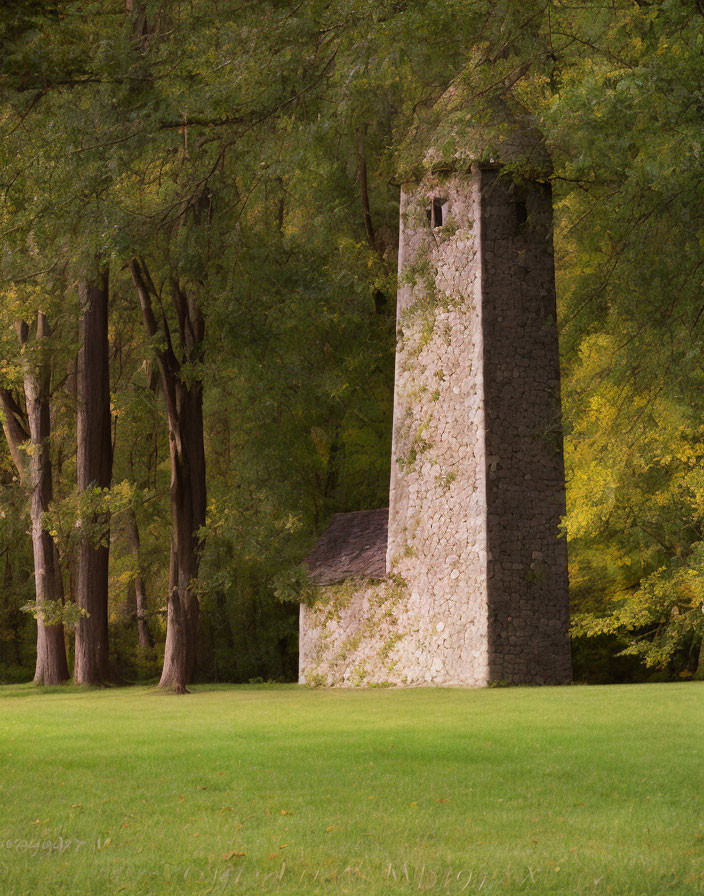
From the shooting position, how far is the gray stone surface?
17250 mm

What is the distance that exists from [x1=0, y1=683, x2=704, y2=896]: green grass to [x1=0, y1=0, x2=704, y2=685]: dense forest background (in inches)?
142

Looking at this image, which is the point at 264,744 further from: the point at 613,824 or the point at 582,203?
the point at 582,203

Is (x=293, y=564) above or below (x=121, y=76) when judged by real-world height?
below

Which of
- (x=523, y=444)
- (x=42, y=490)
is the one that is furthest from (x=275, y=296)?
(x=42, y=490)

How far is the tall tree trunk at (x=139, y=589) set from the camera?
27.9m

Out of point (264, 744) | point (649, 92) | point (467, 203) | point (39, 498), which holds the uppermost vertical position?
point (467, 203)

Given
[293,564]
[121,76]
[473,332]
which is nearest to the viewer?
[121,76]

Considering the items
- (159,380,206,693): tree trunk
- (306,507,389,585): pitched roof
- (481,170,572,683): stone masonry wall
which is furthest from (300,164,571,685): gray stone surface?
(159,380,206,693): tree trunk

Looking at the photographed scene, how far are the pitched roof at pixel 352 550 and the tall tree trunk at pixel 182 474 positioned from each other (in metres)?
2.41

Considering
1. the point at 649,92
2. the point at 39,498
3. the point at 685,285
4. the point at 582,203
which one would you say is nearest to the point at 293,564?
the point at 39,498

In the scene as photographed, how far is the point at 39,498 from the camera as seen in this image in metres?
22.5

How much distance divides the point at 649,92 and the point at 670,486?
11.5 metres

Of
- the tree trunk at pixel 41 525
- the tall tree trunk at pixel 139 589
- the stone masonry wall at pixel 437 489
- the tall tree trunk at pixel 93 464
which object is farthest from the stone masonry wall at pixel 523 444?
the tall tree trunk at pixel 139 589

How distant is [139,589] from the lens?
98.8ft
